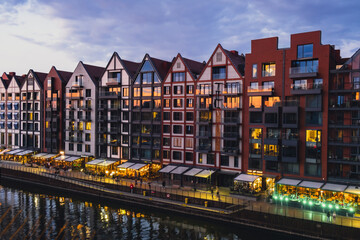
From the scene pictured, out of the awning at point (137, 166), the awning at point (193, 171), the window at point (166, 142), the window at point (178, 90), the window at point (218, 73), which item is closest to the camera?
the awning at point (193, 171)

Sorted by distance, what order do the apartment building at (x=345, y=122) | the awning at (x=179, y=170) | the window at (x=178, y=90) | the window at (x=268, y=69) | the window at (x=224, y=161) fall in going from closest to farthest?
the apartment building at (x=345, y=122) → the window at (x=268, y=69) → the window at (x=224, y=161) → the awning at (x=179, y=170) → the window at (x=178, y=90)

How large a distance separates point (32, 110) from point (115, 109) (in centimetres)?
3310

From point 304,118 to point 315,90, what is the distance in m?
5.02

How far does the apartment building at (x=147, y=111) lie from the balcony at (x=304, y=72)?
28213mm

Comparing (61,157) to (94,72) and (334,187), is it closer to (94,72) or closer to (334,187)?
(94,72)

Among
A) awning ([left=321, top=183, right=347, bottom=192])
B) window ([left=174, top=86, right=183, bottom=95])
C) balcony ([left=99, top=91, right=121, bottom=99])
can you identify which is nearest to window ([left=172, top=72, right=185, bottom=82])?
window ([left=174, top=86, right=183, bottom=95])

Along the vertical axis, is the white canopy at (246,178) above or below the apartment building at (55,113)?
below

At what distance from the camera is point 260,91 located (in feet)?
190

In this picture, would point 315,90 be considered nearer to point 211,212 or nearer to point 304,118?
point 304,118

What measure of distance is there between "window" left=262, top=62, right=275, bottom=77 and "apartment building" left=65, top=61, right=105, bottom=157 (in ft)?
135

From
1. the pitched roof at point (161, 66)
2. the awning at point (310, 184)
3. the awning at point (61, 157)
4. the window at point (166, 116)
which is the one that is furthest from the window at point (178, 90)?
the awning at point (61, 157)

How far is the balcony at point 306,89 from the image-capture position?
172 feet

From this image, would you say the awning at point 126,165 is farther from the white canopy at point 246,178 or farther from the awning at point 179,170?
the white canopy at point 246,178

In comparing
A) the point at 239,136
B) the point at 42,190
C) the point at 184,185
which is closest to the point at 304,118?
the point at 239,136
